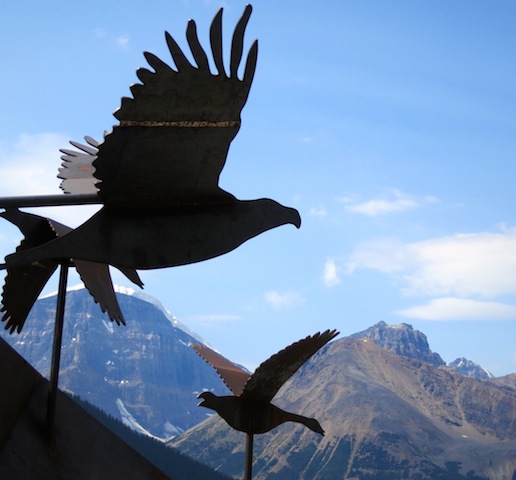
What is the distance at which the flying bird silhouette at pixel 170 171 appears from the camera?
700 cm

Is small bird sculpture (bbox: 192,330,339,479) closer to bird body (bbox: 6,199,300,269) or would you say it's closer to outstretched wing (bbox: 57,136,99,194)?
bird body (bbox: 6,199,300,269)

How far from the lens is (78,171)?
9.59 meters

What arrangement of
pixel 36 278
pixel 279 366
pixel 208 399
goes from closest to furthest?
pixel 36 278 → pixel 279 366 → pixel 208 399

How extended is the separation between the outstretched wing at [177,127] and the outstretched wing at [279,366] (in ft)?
5.95

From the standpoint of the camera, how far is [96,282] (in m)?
8.38

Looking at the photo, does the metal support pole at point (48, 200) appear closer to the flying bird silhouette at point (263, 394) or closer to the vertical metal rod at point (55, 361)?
the vertical metal rod at point (55, 361)

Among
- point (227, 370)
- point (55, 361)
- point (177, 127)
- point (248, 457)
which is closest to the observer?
point (177, 127)

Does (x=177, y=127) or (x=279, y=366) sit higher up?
(x=177, y=127)

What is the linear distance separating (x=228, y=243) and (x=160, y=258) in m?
0.65

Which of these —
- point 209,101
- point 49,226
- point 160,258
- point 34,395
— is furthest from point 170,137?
point 34,395

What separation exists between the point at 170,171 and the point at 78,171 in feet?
7.92

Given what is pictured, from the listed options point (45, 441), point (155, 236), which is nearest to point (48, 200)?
point (155, 236)

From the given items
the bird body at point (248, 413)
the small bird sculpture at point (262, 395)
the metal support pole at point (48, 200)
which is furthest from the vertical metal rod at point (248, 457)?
the metal support pole at point (48, 200)

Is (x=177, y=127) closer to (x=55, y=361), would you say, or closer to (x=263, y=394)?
(x=55, y=361)
